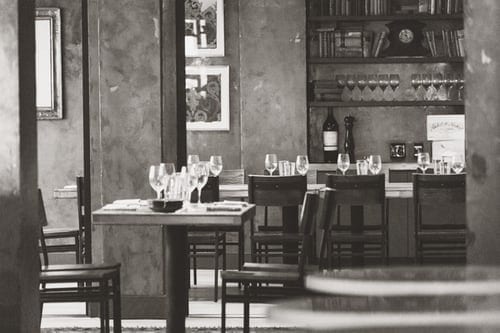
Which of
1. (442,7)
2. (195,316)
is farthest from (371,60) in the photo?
(195,316)

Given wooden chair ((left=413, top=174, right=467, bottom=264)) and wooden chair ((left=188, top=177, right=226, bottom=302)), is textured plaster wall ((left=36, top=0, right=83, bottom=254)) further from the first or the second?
wooden chair ((left=413, top=174, right=467, bottom=264))

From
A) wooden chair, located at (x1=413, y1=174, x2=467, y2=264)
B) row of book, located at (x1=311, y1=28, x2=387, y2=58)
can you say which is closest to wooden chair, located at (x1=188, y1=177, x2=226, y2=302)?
wooden chair, located at (x1=413, y1=174, x2=467, y2=264)

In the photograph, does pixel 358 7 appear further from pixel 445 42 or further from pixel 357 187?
pixel 357 187

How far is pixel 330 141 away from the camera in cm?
975

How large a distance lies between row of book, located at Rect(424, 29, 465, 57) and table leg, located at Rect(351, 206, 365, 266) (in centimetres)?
275

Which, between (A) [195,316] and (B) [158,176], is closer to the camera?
(B) [158,176]

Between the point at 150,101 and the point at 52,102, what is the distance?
3.46 metres

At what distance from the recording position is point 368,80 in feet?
32.1

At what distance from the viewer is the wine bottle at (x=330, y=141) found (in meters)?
9.74

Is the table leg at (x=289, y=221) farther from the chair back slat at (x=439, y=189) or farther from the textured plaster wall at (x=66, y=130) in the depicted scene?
the textured plaster wall at (x=66, y=130)

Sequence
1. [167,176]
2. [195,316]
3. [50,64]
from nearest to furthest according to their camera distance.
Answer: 1. [167,176]
2. [195,316]
3. [50,64]

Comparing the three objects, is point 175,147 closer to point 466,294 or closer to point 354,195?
point 354,195

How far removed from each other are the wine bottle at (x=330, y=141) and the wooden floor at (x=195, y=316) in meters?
2.67

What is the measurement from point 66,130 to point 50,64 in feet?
2.24
